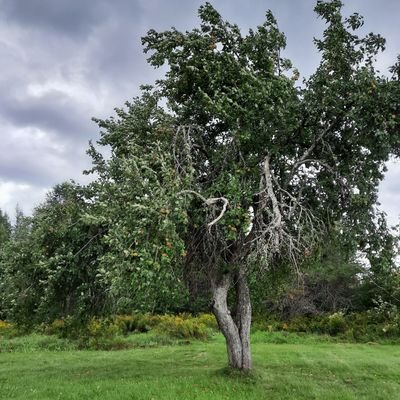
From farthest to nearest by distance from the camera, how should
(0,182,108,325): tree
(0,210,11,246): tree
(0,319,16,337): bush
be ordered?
(0,210,11,246): tree, (0,319,16,337): bush, (0,182,108,325): tree

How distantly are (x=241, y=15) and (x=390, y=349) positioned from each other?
13.7 meters

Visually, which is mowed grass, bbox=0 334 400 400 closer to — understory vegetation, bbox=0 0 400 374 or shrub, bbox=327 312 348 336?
understory vegetation, bbox=0 0 400 374

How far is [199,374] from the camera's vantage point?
1006 centimetres

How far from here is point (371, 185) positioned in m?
9.09

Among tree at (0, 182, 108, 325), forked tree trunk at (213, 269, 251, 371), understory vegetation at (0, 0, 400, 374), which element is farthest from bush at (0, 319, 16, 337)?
forked tree trunk at (213, 269, 251, 371)

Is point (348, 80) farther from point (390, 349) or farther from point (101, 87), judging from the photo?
point (390, 349)

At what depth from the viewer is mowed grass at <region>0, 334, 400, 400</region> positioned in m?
8.48

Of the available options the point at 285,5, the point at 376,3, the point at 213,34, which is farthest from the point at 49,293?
the point at 376,3

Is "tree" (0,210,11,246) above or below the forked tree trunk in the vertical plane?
above

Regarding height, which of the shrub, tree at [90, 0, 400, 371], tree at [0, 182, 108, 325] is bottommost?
the shrub

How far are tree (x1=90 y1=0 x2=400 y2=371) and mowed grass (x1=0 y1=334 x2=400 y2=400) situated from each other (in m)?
1.20

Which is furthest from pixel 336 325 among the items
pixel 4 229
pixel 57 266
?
pixel 4 229

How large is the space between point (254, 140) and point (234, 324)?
427 cm

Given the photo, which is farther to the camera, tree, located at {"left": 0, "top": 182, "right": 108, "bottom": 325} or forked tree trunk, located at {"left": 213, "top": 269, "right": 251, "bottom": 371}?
forked tree trunk, located at {"left": 213, "top": 269, "right": 251, "bottom": 371}
